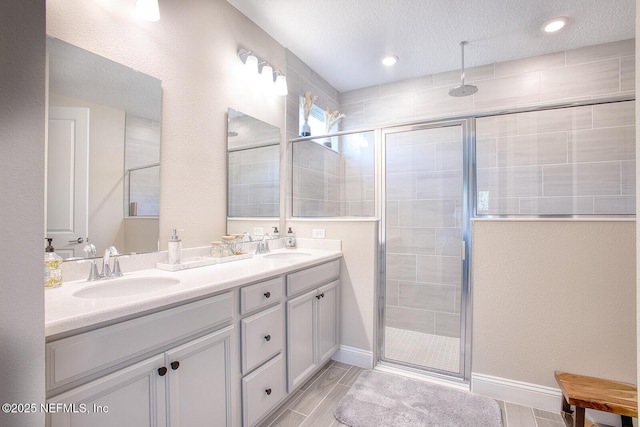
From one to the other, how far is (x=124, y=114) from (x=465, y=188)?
6.91 feet

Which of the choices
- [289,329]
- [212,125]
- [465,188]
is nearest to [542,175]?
[465,188]

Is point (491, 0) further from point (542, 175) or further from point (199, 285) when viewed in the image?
point (199, 285)

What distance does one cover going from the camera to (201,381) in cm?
121

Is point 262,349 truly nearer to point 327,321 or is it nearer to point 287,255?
point 327,321

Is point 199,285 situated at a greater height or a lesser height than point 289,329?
greater

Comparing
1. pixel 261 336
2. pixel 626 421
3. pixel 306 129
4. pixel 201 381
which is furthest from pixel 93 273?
pixel 626 421

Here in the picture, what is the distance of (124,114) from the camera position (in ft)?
4.89

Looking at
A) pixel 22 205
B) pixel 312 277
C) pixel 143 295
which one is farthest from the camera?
pixel 312 277

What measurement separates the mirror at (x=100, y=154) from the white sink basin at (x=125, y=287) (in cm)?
17

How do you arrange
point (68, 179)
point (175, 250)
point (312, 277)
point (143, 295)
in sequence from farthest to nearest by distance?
1. point (312, 277)
2. point (175, 250)
3. point (68, 179)
4. point (143, 295)

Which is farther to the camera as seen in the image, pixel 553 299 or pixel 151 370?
pixel 553 299

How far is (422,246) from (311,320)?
1.22 metres

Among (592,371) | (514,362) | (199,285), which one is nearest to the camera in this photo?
(199,285)

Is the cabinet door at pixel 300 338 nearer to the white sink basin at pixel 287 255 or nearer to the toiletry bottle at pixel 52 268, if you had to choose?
the white sink basin at pixel 287 255
